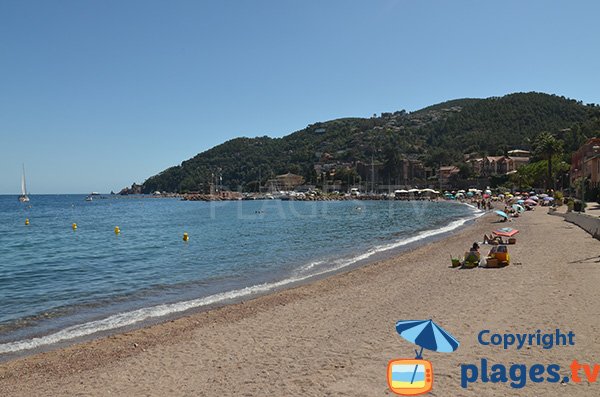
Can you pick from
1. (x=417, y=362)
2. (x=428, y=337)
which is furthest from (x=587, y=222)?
(x=428, y=337)

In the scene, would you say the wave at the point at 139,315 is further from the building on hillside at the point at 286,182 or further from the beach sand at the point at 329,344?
the building on hillside at the point at 286,182

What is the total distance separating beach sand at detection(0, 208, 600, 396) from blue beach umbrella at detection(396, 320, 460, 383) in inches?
36.2

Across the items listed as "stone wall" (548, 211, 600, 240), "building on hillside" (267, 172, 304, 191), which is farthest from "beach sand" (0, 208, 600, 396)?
"building on hillside" (267, 172, 304, 191)

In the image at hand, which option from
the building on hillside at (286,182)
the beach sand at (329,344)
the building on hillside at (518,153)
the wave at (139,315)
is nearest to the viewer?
the beach sand at (329,344)

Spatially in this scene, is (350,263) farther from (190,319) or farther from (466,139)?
(466,139)

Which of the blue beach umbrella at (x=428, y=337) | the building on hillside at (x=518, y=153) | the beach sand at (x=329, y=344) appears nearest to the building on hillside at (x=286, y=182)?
the building on hillside at (x=518, y=153)

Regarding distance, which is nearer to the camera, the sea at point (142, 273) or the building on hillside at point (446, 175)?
the sea at point (142, 273)

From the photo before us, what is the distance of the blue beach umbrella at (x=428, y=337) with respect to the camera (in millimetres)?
5410

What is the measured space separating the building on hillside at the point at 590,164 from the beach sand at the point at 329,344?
116 feet

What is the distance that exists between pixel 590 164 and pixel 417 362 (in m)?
57.8

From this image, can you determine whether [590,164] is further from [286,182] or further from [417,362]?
[286,182]

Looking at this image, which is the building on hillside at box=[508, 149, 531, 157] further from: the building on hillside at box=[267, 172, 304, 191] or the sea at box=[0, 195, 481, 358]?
the sea at box=[0, 195, 481, 358]

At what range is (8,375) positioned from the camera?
25.8 ft

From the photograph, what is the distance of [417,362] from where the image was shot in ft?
21.9
